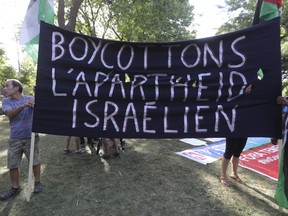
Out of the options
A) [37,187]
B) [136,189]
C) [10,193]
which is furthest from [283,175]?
[10,193]

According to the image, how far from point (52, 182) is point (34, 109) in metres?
1.43

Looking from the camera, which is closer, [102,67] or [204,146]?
[102,67]

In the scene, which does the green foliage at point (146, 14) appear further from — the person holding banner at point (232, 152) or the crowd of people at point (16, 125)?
the crowd of people at point (16, 125)

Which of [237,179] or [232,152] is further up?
[232,152]

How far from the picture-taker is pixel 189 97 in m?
3.53

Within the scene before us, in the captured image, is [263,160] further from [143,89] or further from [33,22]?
[33,22]

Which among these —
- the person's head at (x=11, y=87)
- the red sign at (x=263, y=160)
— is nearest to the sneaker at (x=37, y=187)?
the person's head at (x=11, y=87)

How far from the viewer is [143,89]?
11.7ft

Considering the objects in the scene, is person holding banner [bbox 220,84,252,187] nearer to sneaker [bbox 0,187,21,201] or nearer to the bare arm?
the bare arm

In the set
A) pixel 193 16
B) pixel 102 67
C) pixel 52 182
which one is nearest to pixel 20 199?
pixel 52 182

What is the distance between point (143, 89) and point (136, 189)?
1.58 m

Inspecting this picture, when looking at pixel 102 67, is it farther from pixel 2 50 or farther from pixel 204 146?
pixel 2 50

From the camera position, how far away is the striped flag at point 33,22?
12.9 feet

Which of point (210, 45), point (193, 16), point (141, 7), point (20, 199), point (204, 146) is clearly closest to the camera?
point (210, 45)
